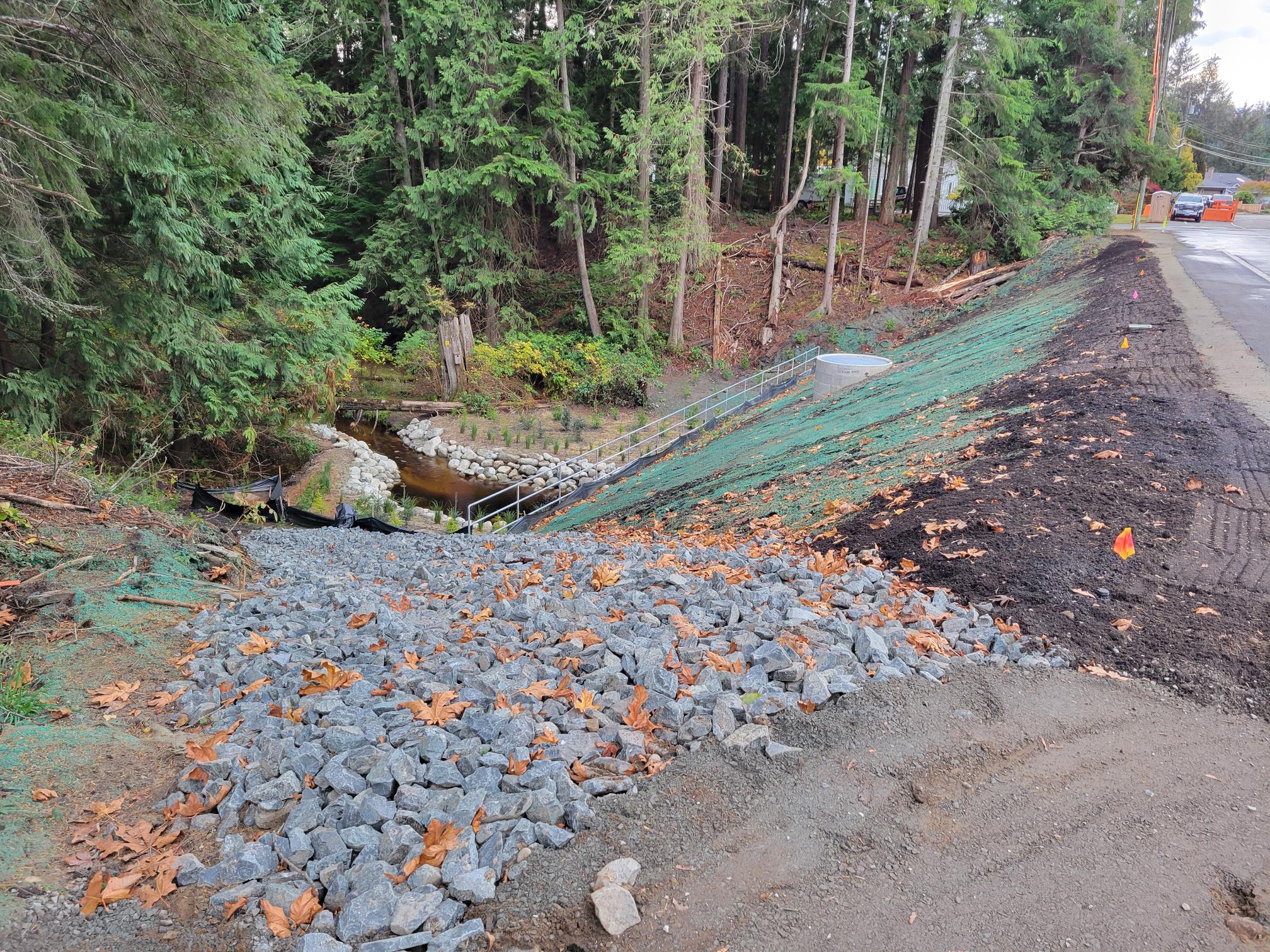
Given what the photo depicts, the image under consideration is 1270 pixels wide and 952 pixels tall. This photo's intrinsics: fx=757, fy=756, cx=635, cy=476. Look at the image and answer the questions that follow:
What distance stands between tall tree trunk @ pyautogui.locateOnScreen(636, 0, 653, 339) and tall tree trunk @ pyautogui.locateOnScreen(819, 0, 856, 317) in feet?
16.9

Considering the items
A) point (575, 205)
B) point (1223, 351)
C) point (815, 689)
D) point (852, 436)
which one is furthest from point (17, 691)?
point (575, 205)

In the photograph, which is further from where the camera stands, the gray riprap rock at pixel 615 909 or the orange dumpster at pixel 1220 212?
the orange dumpster at pixel 1220 212

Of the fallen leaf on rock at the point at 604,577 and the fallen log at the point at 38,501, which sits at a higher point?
the fallen log at the point at 38,501

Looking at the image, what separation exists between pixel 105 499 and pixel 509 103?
18.5m

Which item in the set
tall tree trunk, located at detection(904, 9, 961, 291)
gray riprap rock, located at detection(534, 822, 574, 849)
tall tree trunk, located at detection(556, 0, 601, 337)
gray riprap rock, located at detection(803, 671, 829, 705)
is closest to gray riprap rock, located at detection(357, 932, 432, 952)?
gray riprap rock, located at detection(534, 822, 574, 849)

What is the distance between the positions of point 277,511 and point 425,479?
6224mm

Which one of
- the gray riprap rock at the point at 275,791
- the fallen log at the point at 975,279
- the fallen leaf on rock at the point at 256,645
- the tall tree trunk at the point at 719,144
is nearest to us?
the gray riprap rock at the point at 275,791

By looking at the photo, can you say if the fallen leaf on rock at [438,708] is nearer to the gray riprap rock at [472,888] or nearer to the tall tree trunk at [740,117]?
the gray riprap rock at [472,888]

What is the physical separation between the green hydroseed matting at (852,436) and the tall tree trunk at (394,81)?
12.3m

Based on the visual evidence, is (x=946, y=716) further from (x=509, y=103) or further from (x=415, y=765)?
(x=509, y=103)

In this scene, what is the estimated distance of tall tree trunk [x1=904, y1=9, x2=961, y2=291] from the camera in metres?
20.3

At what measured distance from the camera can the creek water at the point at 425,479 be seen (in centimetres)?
1588

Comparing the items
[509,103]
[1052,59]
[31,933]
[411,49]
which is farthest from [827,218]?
[31,933]

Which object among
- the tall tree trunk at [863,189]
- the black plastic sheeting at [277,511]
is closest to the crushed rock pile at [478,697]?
the black plastic sheeting at [277,511]
